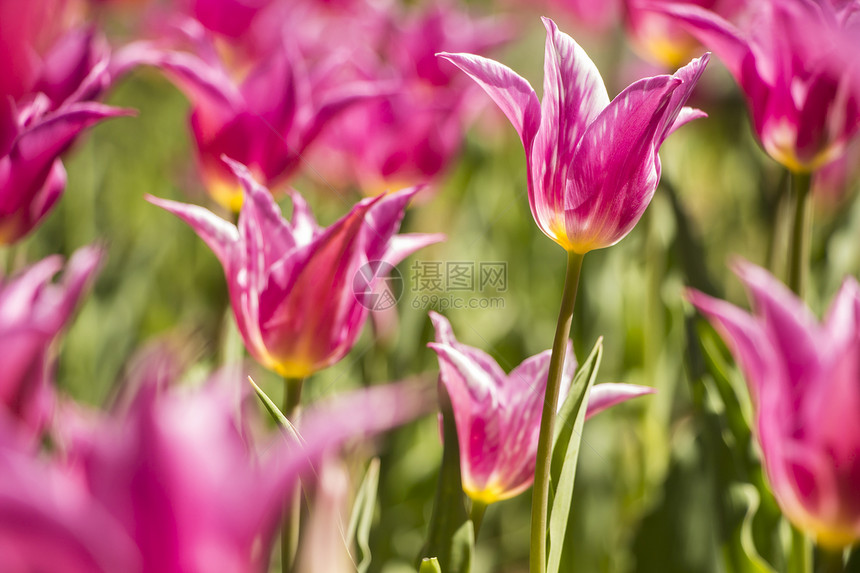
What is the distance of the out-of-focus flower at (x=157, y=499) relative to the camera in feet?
0.59

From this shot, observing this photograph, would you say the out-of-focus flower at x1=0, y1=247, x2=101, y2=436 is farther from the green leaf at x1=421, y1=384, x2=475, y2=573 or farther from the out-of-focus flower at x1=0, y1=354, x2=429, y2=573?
the green leaf at x1=421, y1=384, x2=475, y2=573

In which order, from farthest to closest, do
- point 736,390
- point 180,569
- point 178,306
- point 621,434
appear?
1. point 178,306
2. point 621,434
3. point 736,390
4. point 180,569

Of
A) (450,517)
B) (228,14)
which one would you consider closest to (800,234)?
(450,517)

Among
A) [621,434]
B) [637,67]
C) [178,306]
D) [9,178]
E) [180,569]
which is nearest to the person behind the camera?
[180,569]

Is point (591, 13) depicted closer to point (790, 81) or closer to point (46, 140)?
point (790, 81)

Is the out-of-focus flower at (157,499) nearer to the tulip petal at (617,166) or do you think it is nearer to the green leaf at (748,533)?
the tulip petal at (617,166)

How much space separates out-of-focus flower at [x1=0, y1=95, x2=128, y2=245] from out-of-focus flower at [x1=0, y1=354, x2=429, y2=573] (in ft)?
1.04

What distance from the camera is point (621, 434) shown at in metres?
0.99

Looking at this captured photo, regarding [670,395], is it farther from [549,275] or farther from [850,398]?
[850,398]

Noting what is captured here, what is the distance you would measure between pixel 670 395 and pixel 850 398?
63cm

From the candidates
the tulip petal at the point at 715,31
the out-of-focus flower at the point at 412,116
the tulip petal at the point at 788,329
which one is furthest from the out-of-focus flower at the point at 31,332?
the out-of-focus flower at the point at 412,116

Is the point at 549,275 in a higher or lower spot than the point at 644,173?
lower

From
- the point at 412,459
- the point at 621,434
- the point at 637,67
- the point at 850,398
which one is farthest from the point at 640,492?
the point at 637,67

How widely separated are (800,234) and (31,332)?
0.48m
